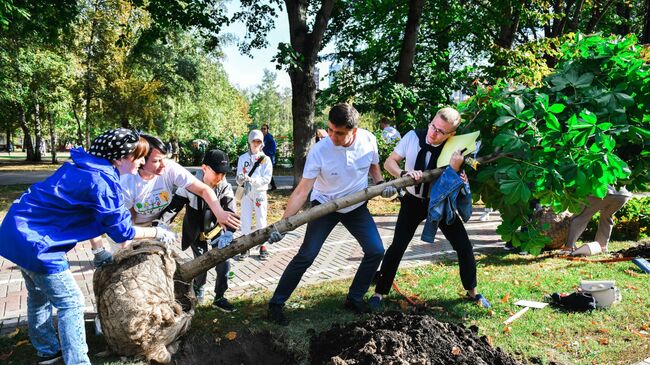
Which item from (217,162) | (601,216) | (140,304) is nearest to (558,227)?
(601,216)

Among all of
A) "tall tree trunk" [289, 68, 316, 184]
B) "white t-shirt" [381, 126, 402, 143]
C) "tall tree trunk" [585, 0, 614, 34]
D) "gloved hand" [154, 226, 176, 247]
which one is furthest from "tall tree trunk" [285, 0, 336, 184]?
"tall tree trunk" [585, 0, 614, 34]

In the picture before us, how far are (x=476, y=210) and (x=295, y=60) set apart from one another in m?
6.47

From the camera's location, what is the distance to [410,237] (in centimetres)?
455

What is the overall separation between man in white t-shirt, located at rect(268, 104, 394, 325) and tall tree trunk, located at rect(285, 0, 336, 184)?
22.9 feet

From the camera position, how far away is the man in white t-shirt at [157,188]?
396cm

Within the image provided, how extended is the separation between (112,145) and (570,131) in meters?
Answer: 3.65

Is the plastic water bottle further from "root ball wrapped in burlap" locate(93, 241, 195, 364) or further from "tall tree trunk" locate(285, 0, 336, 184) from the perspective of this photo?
"tall tree trunk" locate(285, 0, 336, 184)

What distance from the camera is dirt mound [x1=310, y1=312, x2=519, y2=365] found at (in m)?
3.04

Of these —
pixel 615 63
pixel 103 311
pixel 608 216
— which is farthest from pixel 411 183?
pixel 608 216

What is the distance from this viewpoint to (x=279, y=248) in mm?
7445

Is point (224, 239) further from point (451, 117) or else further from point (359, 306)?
point (451, 117)

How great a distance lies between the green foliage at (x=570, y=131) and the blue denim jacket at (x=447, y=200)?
31 cm

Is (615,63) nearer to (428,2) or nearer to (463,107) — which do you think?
(463,107)

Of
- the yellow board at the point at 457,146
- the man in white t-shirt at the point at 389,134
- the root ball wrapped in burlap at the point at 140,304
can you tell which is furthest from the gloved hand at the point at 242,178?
the man in white t-shirt at the point at 389,134
